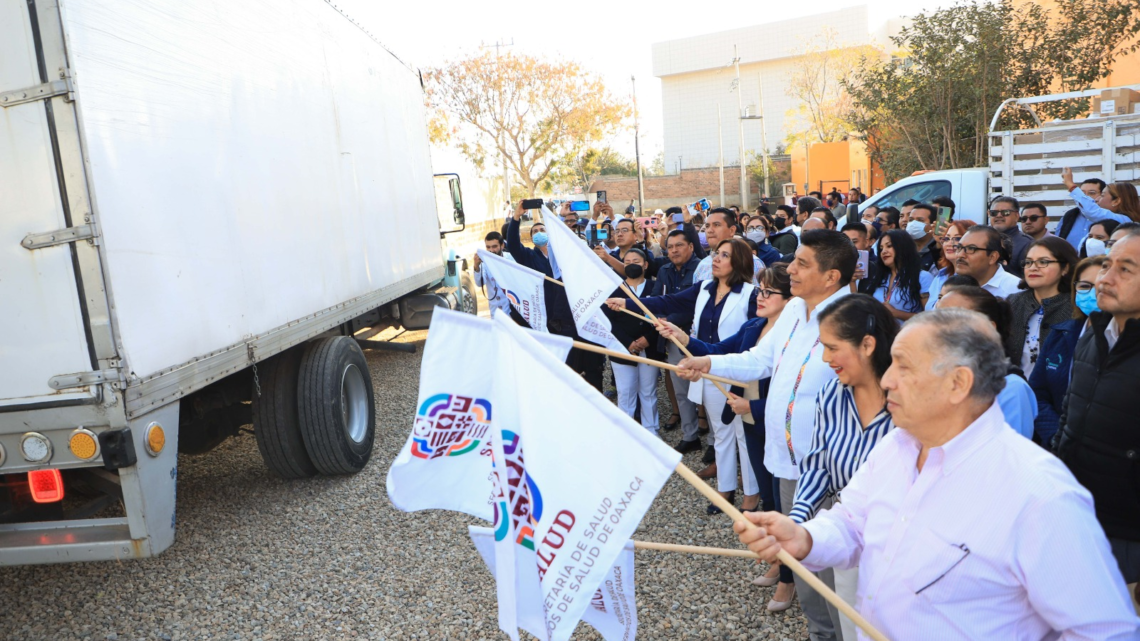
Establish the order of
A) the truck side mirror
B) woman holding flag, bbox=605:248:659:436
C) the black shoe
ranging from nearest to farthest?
the black shoe < woman holding flag, bbox=605:248:659:436 < the truck side mirror

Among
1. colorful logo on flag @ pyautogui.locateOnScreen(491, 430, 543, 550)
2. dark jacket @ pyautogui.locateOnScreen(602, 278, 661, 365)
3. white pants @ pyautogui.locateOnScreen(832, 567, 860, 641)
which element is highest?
colorful logo on flag @ pyautogui.locateOnScreen(491, 430, 543, 550)

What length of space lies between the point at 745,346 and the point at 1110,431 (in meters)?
2.08

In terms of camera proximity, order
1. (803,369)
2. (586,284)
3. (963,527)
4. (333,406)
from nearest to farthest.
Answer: (963,527)
(803,369)
(586,284)
(333,406)

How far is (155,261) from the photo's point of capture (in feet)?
13.2

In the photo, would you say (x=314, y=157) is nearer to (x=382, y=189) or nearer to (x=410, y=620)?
(x=382, y=189)

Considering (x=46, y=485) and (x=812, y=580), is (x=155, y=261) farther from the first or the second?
(x=812, y=580)

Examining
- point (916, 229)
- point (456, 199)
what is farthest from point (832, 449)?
point (456, 199)

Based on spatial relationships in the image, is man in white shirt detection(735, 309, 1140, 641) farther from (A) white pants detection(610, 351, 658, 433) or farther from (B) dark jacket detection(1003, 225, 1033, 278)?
(B) dark jacket detection(1003, 225, 1033, 278)

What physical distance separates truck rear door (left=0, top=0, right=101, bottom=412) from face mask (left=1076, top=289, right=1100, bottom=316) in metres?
4.26

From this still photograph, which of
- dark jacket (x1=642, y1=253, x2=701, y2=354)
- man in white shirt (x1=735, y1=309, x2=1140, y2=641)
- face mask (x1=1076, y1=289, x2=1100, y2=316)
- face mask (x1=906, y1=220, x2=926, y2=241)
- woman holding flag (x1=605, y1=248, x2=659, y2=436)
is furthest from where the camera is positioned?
face mask (x1=906, y1=220, x2=926, y2=241)

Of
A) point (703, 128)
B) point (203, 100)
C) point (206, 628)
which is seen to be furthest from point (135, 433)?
point (703, 128)

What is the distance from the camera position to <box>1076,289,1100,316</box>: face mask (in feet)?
10.8

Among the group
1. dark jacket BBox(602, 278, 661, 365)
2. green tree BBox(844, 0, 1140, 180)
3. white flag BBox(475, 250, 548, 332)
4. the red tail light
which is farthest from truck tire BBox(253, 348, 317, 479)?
green tree BBox(844, 0, 1140, 180)

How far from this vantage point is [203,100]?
4676 millimetres
